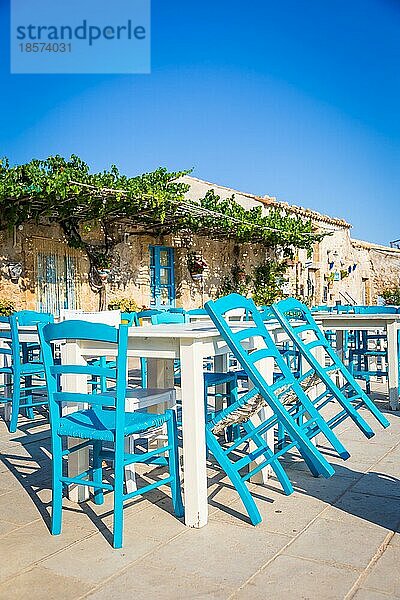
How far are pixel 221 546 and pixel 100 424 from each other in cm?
66

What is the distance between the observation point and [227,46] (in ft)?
24.6

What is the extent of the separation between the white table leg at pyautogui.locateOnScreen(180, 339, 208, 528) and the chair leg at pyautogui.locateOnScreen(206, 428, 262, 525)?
5 centimetres

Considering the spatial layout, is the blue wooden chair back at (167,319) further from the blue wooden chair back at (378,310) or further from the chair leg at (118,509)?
the blue wooden chair back at (378,310)

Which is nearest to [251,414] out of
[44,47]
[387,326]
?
[387,326]

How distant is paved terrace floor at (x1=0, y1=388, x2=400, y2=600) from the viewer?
188 cm

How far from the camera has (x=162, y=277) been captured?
37.8 feet

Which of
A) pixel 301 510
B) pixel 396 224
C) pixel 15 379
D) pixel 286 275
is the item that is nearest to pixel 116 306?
pixel 286 275

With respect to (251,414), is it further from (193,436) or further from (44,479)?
(44,479)

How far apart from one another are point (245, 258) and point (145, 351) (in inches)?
428

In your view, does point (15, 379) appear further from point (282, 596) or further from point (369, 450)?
point (282, 596)

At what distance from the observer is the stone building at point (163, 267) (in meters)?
9.14

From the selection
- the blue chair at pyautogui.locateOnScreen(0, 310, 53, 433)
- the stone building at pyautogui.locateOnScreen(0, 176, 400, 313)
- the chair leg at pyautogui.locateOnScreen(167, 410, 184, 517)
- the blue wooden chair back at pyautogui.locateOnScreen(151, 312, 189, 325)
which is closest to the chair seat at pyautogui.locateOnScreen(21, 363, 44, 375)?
the blue chair at pyautogui.locateOnScreen(0, 310, 53, 433)

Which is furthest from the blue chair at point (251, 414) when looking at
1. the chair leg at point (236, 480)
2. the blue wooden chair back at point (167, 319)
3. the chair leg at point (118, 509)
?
the blue wooden chair back at point (167, 319)

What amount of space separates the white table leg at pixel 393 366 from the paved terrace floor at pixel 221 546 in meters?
1.78
